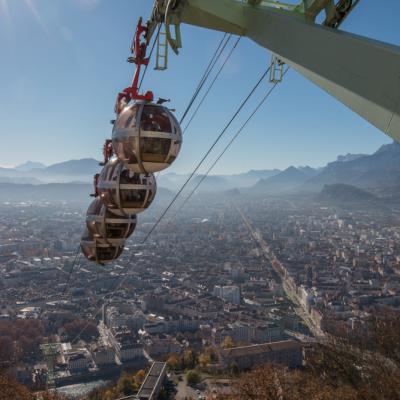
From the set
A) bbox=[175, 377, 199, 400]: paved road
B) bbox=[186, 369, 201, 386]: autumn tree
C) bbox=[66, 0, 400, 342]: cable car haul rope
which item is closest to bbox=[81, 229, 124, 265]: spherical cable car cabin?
bbox=[66, 0, 400, 342]: cable car haul rope

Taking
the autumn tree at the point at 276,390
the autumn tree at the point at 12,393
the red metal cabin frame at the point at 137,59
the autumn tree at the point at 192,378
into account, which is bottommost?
the autumn tree at the point at 192,378

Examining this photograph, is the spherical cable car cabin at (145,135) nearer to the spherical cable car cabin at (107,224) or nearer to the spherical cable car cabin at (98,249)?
the spherical cable car cabin at (107,224)

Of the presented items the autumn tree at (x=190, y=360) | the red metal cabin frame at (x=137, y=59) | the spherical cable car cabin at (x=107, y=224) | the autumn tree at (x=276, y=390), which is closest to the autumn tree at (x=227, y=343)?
the autumn tree at (x=190, y=360)

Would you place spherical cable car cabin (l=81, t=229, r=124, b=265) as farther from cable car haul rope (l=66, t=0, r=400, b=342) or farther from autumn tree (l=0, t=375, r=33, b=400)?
autumn tree (l=0, t=375, r=33, b=400)

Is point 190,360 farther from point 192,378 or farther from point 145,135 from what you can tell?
point 145,135

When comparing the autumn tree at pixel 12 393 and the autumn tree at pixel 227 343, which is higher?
the autumn tree at pixel 12 393
